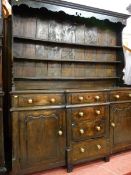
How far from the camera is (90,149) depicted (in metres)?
2.49

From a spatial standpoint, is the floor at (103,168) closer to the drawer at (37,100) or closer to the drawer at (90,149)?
the drawer at (90,149)

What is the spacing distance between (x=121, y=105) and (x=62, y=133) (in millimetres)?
879

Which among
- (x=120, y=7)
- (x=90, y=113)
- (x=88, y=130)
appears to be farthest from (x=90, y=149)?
(x=120, y=7)

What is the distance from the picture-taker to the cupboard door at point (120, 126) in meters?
2.64

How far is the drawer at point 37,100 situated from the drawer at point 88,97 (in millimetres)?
118

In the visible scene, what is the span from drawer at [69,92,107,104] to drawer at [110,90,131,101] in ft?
0.42

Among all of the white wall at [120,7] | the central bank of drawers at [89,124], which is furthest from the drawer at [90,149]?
the white wall at [120,7]

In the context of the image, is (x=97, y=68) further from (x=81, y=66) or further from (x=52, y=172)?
(x=52, y=172)

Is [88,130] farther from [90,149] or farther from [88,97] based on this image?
[88,97]

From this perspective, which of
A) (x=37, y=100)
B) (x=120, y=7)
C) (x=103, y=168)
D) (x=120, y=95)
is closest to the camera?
(x=37, y=100)

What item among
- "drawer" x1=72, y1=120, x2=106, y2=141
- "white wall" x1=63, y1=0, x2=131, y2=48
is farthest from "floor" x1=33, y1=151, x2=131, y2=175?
"white wall" x1=63, y1=0, x2=131, y2=48

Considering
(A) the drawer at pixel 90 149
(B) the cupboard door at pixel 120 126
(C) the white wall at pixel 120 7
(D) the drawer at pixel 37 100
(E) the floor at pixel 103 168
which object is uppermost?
(C) the white wall at pixel 120 7

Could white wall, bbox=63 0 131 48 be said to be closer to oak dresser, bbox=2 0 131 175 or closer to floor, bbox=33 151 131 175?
oak dresser, bbox=2 0 131 175

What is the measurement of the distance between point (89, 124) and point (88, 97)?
0.32 metres
